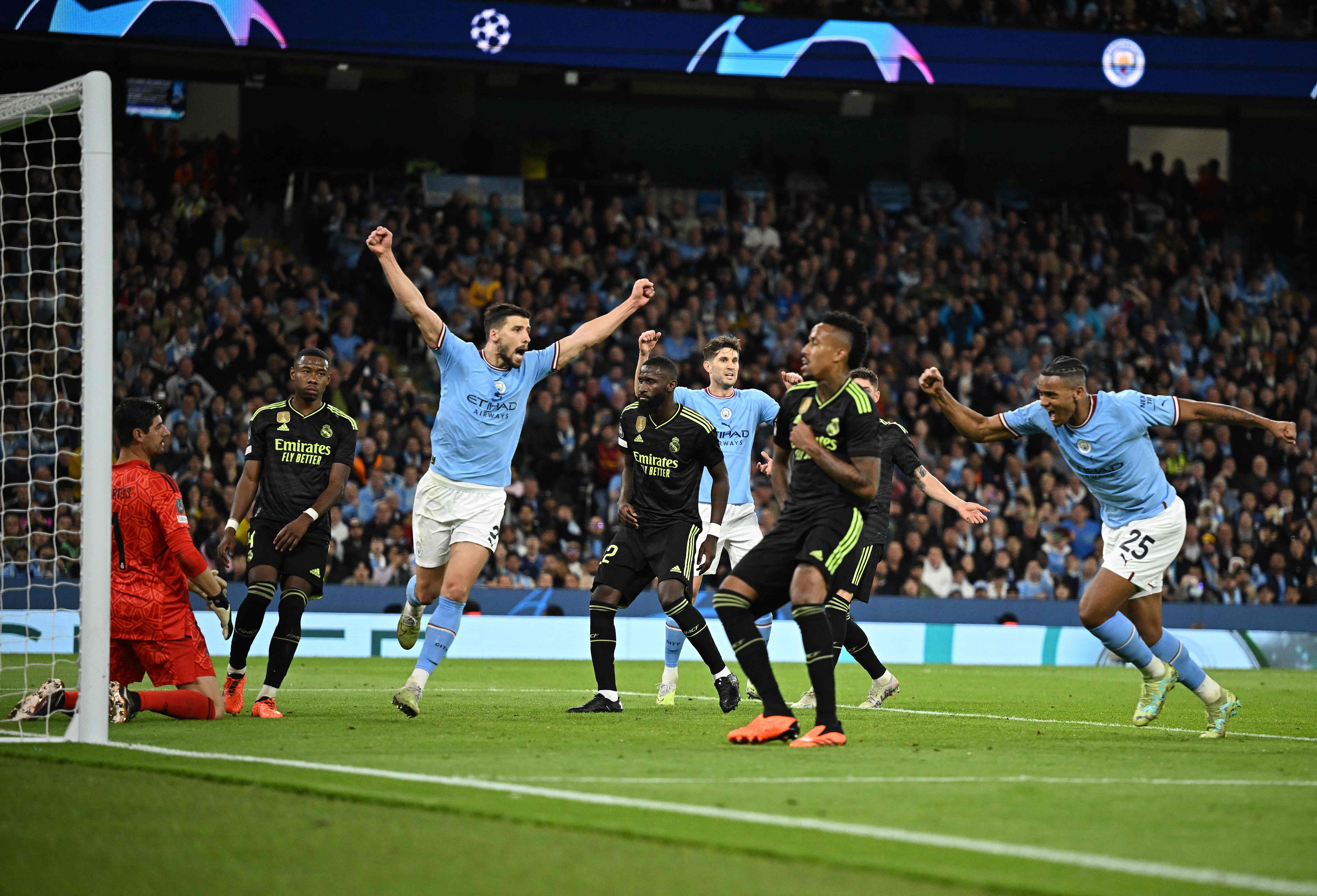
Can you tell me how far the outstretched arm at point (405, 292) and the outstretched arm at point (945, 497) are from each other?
362 cm

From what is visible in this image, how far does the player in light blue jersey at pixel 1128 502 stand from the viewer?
888 cm

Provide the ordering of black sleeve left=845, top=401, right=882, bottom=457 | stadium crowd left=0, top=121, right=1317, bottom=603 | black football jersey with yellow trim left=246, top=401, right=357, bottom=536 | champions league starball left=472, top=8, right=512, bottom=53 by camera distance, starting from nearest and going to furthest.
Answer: black sleeve left=845, top=401, right=882, bottom=457
black football jersey with yellow trim left=246, top=401, right=357, bottom=536
stadium crowd left=0, top=121, right=1317, bottom=603
champions league starball left=472, top=8, right=512, bottom=53

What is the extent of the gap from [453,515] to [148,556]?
1918 mm

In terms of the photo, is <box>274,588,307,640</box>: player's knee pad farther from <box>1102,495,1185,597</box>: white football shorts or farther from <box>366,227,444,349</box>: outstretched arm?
<box>1102,495,1185,597</box>: white football shorts

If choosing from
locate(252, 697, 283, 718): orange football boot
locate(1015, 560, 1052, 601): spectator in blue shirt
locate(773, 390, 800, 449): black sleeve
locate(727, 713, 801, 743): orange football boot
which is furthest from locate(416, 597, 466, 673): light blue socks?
locate(1015, 560, 1052, 601): spectator in blue shirt

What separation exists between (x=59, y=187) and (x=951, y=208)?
49.2 ft

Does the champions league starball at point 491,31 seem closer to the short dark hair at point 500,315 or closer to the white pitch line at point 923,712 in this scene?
the white pitch line at point 923,712

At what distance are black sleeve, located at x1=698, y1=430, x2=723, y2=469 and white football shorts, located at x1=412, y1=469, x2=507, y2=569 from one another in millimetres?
1440

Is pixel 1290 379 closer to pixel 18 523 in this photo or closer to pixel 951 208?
pixel 951 208

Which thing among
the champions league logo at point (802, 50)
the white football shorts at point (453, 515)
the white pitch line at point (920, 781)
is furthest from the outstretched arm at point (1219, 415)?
the champions league logo at point (802, 50)

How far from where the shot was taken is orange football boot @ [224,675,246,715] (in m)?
9.41

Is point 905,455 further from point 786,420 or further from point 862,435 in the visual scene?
point 862,435

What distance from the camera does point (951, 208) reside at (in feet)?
86.6

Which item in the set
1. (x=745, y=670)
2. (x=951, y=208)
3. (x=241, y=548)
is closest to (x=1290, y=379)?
(x=951, y=208)
